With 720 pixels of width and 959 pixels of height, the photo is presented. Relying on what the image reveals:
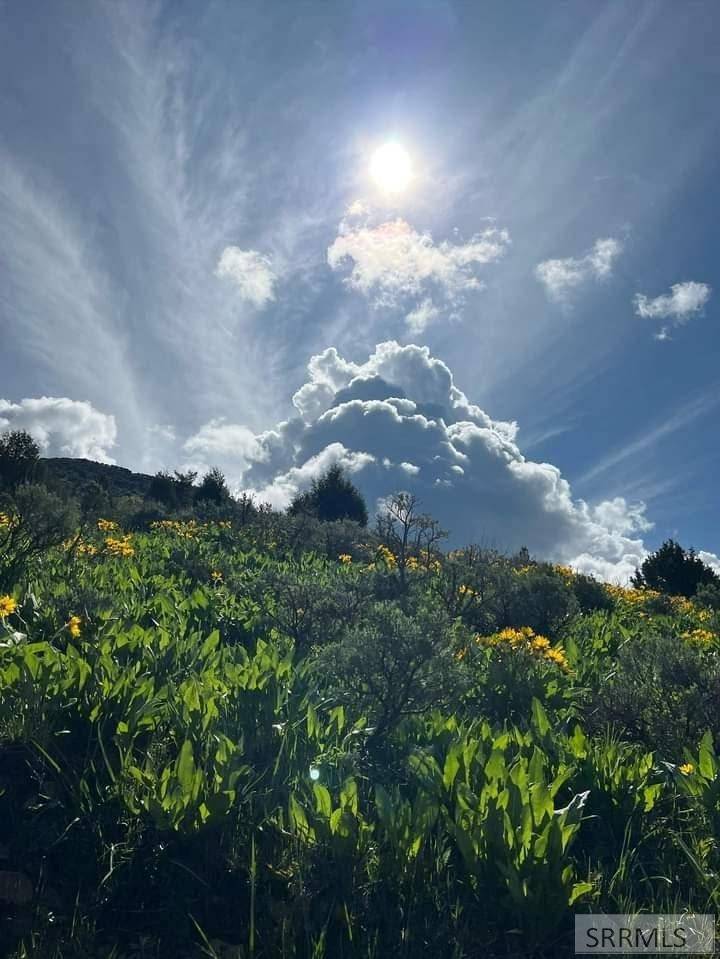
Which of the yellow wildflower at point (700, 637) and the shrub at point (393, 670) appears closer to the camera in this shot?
the shrub at point (393, 670)

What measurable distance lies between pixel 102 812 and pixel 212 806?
1.75ft

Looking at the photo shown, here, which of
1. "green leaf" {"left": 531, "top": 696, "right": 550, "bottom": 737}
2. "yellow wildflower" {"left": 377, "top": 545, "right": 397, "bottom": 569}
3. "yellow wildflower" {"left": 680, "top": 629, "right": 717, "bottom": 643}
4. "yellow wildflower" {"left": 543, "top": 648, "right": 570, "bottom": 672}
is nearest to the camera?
"green leaf" {"left": 531, "top": 696, "right": 550, "bottom": 737}

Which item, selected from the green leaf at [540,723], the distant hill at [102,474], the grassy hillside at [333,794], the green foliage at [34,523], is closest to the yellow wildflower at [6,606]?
the grassy hillside at [333,794]

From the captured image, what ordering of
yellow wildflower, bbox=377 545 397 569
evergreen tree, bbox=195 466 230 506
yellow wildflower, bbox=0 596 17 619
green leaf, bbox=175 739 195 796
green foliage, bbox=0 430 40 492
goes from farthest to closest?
evergreen tree, bbox=195 466 230 506
green foliage, bbox=0 430 40 492
yellow wildflower, bbox=377 545 397 569
yellow wildflower, bbox=0 596 17 619
green leaf, bbox=175 739 195 796

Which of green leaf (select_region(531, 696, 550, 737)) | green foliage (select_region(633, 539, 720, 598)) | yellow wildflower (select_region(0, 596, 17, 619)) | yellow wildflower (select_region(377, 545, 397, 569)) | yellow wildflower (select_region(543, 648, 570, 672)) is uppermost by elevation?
green foliage (select_region(633, 539, 720, 598))

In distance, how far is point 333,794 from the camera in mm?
2906

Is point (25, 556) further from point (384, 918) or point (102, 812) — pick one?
point (384, 918)

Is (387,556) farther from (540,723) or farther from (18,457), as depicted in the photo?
(18,457)

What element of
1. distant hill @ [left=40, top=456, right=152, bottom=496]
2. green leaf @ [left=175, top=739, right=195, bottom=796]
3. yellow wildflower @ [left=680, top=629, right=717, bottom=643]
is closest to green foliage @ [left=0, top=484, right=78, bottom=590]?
green leaf @ [left=175, top=739, right=195, bottom=796]

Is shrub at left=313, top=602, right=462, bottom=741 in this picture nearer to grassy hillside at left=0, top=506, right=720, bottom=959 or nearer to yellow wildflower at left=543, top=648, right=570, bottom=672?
grassy hillside at left=0, top=506, right=720, bottom=959

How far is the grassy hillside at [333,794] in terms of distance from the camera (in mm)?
2260

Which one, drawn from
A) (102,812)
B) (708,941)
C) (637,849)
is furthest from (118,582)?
(708,941)

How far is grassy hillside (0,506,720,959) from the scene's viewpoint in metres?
2.26

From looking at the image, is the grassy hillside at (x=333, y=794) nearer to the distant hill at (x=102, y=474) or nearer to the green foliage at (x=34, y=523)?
the green foliage at (x=34, y=523)
